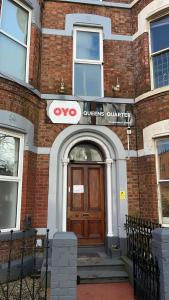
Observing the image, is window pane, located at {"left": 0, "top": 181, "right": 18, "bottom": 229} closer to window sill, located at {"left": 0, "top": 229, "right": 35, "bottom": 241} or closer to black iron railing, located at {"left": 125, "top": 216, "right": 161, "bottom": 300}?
window sill, located at {"left": 0, "top": 229, "right": 35, "bottom": 241}

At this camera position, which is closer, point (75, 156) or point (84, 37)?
point (75, 156)

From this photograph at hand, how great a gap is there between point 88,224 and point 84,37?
5532 mm

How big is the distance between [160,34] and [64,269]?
263 inches

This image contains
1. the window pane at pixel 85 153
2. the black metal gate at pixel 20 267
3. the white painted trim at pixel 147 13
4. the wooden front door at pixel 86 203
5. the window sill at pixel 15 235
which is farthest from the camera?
the window pane at pixel 85 153

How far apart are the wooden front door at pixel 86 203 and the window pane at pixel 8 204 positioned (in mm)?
1588

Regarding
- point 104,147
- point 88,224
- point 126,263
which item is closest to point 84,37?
point 104,147

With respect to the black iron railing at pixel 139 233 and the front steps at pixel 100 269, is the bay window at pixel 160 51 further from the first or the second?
the front steps at pixel 100 269

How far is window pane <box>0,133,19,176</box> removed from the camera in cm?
634

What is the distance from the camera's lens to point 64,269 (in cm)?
392

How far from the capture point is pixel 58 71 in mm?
7816

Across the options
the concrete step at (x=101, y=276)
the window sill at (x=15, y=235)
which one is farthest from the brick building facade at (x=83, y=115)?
the concrete step at (x=101, y=276)

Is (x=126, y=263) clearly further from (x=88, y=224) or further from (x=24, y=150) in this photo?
(x=24, y=150)

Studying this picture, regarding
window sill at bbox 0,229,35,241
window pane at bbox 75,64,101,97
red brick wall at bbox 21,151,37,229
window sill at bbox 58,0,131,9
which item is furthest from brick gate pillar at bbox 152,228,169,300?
window sill at bbox 58,0,131,9

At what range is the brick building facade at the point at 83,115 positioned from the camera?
21.9 feet
